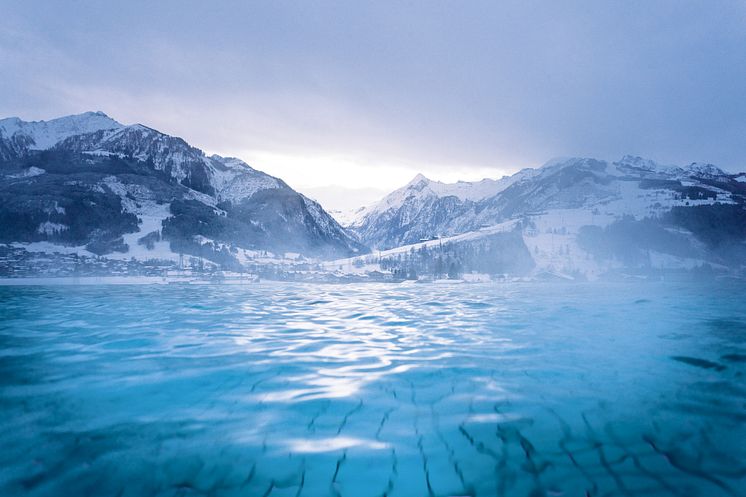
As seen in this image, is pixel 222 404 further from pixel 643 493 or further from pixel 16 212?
pixel 16 212

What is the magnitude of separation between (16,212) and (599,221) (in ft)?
780

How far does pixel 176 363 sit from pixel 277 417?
6683 millimetres

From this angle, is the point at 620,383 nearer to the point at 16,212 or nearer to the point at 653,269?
the point at 653,269

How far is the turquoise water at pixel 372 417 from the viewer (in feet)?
18.3

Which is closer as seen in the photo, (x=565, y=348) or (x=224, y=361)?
(x=224, y=361)

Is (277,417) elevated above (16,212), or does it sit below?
below

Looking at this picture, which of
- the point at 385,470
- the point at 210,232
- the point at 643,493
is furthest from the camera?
the point at 210,232

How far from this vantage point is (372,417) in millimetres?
7852

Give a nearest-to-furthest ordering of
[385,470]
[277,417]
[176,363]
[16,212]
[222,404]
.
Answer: [385,470], [277,417], [222,404], [176,363], [16,212]

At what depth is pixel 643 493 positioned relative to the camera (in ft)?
16.8

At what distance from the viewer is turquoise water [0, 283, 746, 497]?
5566 millimetres

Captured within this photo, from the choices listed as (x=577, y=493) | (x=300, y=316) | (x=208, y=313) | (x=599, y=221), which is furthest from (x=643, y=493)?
(x=599, y=221)

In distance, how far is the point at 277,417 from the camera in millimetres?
7973

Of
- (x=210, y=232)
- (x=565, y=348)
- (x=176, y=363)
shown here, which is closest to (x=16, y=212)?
(x=210, y=232)
